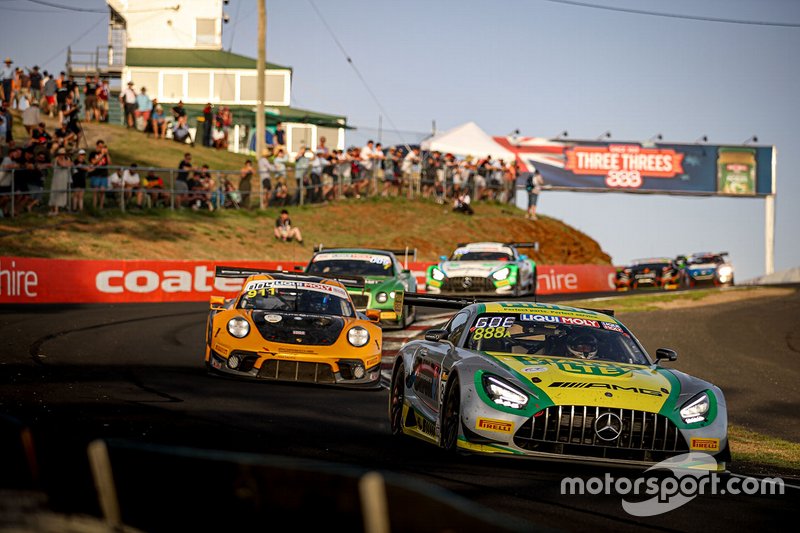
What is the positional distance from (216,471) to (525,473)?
15.2 feet

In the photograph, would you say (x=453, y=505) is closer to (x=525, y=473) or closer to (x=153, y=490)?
(x=153, y=490)

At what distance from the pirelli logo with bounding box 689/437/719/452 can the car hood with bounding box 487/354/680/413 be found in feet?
1.00

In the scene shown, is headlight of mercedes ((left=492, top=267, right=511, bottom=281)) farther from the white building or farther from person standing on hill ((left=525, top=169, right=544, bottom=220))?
the white building

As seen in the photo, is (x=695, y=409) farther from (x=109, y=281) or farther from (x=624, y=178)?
(x=624, y=178)

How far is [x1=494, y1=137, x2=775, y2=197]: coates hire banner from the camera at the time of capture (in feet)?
203

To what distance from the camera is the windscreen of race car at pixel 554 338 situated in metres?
9.50

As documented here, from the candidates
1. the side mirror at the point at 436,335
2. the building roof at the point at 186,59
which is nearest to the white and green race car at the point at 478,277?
the side mirror at the point at 436,335

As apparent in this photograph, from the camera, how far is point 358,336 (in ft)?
45.7

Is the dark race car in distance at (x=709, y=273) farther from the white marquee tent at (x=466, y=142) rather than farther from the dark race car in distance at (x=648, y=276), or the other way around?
the white marquee tent at (x=466, y=142)

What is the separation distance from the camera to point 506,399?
27.1 ft

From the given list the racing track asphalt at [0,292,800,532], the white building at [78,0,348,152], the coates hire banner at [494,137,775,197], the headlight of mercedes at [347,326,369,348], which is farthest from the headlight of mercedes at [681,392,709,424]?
the coates hire banner at [494,137,775,197]

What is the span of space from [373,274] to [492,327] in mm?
11464

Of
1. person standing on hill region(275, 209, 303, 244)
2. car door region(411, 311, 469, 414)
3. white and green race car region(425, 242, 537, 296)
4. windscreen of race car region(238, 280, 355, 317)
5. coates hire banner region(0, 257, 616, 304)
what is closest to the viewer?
car door region(411, 311, 469, 414)

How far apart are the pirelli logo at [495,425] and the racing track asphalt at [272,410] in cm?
28
